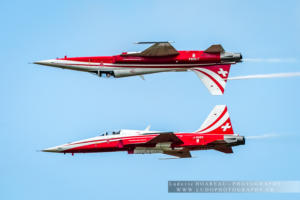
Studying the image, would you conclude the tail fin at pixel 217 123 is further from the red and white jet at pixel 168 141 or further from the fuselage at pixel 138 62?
the fuselage at pixel 138 62

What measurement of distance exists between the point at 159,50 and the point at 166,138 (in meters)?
5.71

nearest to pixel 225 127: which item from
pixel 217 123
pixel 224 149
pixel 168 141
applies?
pixel 217 123

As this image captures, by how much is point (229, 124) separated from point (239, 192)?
5.05 metres

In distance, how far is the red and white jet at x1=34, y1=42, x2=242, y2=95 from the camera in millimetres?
57562

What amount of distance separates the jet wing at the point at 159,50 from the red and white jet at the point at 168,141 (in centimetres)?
442

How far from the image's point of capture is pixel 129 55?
192 ft

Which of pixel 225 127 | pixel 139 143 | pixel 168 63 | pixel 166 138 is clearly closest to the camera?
pixel 166 138

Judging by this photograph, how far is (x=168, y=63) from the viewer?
5812 centimetres

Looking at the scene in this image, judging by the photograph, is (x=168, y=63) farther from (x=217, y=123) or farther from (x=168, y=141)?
(x=168, y=141)

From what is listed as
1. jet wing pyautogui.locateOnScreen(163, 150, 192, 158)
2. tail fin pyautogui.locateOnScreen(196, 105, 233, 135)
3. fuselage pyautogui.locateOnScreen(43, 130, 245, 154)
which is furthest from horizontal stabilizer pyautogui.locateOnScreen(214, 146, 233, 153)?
jet wing pyautogui.locateOnScreen(163, 150, 192, 158)

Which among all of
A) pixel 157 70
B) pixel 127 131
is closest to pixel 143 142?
pixel 127 131

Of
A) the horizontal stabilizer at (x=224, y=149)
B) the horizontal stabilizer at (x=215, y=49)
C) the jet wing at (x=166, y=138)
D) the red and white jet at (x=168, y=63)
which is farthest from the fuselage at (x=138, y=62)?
the horizontal stabilizer at (x=224, y=149)

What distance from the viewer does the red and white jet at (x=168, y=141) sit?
183 feet

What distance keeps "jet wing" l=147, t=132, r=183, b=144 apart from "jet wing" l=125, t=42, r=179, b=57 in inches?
219
